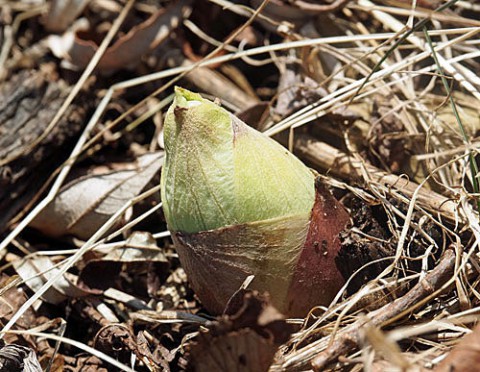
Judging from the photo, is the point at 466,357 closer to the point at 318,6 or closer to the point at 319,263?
the point at 319,263

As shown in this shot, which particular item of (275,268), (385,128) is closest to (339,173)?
(385,128)

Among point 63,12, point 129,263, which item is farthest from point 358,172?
point 63,12

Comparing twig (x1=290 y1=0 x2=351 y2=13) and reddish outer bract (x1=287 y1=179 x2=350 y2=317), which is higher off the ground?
twig (x1=290 y1=0 x2=351 y2=13)

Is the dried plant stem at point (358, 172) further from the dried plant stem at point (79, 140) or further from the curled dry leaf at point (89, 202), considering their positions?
the dried plant stem at point (79, 140)

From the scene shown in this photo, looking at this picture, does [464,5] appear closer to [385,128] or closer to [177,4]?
[385,128]

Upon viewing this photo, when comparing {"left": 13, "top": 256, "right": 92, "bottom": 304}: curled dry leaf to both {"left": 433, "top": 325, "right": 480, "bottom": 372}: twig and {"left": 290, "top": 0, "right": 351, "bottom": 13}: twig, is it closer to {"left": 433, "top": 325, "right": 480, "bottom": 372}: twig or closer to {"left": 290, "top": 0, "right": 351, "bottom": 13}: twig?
{"left": 433, "top": 325, "right": 480, "bottom": 372}: twig

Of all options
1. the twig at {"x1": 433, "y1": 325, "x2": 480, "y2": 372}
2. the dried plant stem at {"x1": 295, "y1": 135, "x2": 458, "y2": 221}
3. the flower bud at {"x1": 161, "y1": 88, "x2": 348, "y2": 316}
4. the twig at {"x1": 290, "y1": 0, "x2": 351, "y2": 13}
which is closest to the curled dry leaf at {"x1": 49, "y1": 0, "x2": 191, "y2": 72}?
the twig at {"x1": 290, "y1": 0, "x2": 351, "y2": 13}

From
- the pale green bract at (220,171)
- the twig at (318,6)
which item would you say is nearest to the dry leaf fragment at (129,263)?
the pale green bract at (220,171)
